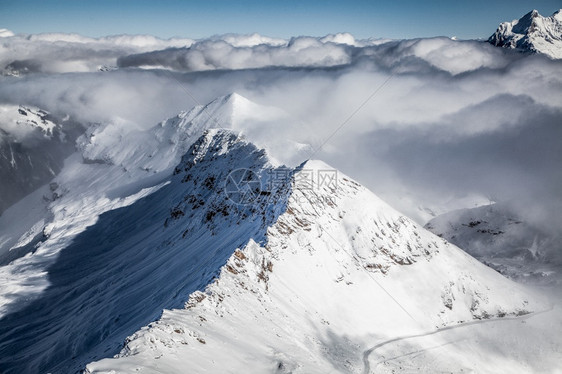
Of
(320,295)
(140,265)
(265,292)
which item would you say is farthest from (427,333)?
(140,265)

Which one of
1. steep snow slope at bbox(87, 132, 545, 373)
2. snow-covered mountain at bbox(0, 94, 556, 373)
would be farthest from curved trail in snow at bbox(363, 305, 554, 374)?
steep snow slope at bbox(87, 132, 545, 373)

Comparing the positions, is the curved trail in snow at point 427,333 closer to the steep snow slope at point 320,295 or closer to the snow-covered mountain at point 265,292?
the snow-covered mountain at point 265,292

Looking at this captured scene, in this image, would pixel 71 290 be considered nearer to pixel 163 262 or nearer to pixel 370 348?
pixel 163 262

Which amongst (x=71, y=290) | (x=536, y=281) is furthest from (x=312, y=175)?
(x=536, y=281)

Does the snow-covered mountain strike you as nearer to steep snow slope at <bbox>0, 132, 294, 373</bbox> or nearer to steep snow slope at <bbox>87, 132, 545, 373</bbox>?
steep snow slope at <bbox>87, 132, 545, 373</bbox>

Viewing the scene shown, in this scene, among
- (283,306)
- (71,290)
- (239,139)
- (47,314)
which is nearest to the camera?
(283,306)

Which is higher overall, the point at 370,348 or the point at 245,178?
the point at 245,178

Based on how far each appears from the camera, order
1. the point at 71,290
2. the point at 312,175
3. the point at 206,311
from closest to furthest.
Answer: the point at 206,311 < the point at 312,175 < the point at 71,290
